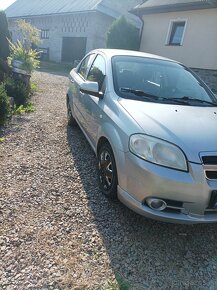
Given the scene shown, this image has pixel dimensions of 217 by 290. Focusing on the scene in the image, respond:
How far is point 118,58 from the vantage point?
13.2 ft

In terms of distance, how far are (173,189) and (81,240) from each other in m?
1.02

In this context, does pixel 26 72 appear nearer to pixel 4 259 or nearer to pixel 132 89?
pixel 132 89

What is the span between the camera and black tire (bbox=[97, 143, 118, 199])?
3.03 m

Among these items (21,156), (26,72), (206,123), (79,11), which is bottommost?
(21,156)

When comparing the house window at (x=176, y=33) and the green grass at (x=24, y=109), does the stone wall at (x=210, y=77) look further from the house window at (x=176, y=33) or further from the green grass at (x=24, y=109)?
the green grass at (x=24, y=109)

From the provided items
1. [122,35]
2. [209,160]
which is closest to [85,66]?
[209,160]

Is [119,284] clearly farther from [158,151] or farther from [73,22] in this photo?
[73,22]

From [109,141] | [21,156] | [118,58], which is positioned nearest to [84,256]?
[109,141]

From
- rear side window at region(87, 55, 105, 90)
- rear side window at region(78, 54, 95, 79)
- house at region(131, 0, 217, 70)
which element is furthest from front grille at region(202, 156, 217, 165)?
house at region(131, 0, 217, 70)

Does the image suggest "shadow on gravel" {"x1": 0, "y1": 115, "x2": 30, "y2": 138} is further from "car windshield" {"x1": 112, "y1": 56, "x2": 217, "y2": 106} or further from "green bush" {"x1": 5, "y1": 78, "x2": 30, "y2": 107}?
"car windshield" {"x1": 112, "y1": 56, "x2": 217, "y2": 106}

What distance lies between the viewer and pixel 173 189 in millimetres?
2457

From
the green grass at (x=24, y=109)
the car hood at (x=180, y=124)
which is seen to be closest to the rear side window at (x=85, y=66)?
the car hood at (x=180, y=124)

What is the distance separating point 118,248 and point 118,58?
2598 millimetres

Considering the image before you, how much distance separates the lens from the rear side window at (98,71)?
3909mm
